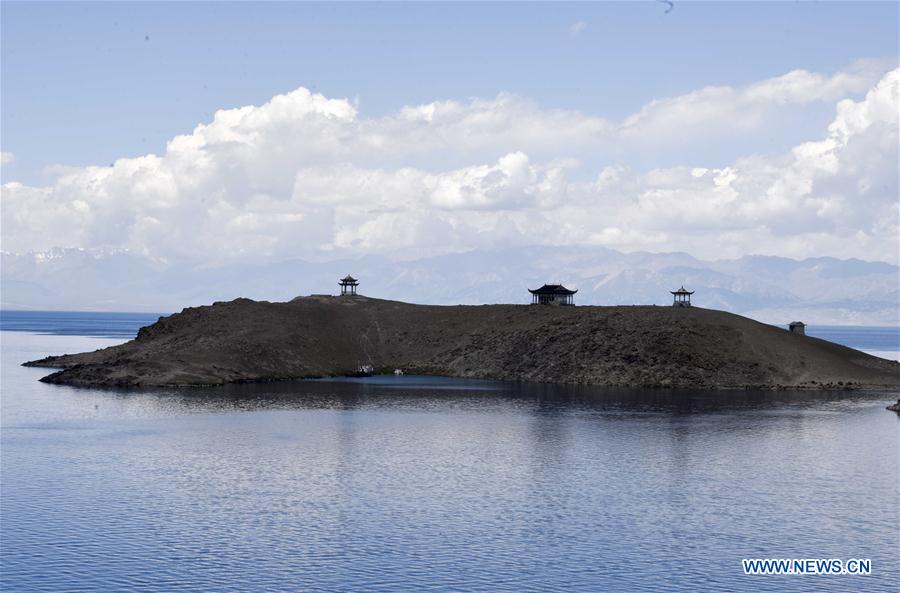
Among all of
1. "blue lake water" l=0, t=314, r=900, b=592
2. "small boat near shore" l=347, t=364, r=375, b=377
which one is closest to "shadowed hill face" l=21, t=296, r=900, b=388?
"small boat near shore" l=347, t=364, r=375, b=377

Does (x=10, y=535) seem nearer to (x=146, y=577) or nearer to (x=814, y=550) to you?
(x=146, y=577)

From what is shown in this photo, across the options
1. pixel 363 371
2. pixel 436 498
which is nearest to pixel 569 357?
pixel 363 371

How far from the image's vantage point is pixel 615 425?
380 ft

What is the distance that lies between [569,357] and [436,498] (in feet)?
374

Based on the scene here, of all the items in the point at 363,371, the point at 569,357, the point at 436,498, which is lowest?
the point at 436,498

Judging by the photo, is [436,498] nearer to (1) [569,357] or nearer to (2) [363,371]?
(1) [569,357]

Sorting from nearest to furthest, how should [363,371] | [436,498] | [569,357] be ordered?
[436,498] < [569,357] < [363,371]

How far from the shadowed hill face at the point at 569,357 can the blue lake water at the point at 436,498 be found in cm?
4183

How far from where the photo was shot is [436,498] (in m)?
72.2

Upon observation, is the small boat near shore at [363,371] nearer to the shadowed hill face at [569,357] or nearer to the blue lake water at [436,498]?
the shadowed hill face at [569,357]

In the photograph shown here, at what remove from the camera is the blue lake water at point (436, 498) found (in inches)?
2119

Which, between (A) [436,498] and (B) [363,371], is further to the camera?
(B) [363,371]

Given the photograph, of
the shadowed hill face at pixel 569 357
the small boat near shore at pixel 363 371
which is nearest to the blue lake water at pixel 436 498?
the shadowed hill face at pixel 569 357

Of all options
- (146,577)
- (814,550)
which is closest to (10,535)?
(146,577)
